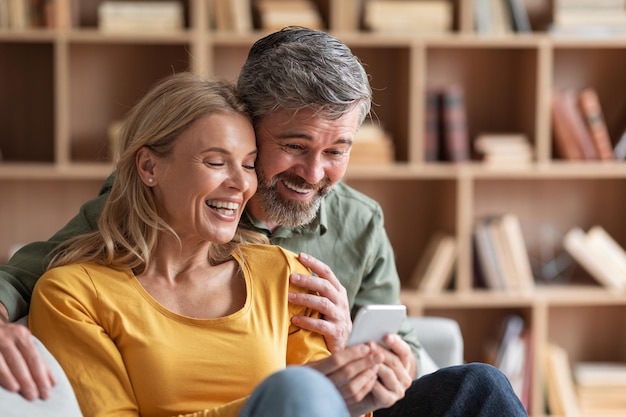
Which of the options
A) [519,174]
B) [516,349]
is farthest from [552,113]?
[516,349]

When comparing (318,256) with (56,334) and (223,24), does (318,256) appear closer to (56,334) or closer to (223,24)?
(56,334)

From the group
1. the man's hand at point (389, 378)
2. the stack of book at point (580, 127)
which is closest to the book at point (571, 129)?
the stack of book at point (580, 127)

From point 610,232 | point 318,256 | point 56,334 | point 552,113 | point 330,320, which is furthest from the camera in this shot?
point 610,232

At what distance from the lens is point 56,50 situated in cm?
332

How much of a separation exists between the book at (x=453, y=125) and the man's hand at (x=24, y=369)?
85.6 inches

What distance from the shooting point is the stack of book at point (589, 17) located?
3451 mm

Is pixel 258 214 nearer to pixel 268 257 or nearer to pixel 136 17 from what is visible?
pixel 268 257

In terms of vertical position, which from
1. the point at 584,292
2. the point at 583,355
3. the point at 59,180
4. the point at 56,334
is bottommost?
the point at 583,355

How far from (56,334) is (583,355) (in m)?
2.67

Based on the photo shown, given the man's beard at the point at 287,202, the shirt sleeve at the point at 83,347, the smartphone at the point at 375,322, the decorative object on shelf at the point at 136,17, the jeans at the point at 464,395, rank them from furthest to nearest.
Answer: the decorative object on shelf at the point at 136,17, the man's beard at the point at 287,202, the jeans at the point at 464,395, the shirt sleeve at the point at 83,347, the smartphone at the point at 375,322

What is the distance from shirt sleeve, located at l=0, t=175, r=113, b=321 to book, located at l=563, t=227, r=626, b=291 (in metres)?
2.01

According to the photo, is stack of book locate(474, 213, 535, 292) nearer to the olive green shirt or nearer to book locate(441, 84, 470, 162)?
book locate(441, 84, 470, 162)

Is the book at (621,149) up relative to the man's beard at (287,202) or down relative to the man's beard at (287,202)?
down

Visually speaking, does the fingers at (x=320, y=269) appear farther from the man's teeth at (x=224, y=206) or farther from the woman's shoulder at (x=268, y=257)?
the man's teeth at (x=224, y=206)
